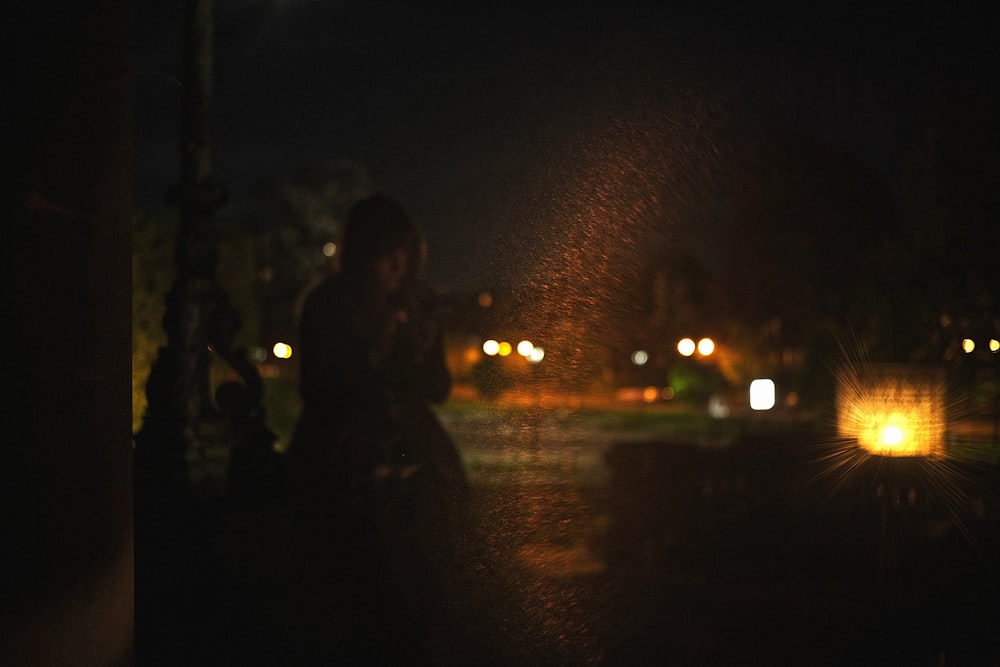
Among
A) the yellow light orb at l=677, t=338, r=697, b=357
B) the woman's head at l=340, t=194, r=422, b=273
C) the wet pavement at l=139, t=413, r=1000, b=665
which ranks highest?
the woman's head at l=340, t=194, r=422, b=273

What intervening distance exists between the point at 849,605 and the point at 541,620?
2.20 meters

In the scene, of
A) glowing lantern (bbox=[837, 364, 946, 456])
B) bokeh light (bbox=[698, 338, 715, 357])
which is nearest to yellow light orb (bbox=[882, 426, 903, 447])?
glowing lantern (bbox=[837, 364, 946, 456])

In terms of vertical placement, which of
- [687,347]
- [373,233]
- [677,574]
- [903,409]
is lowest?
[677,574]

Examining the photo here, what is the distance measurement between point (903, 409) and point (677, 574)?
4469 millimetres

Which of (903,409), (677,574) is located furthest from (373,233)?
(903,409)

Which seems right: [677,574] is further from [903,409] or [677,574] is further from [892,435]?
[892,435]

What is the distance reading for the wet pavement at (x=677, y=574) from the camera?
5480 millimetres

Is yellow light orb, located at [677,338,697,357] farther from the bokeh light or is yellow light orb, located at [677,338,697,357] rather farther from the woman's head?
the woman's head

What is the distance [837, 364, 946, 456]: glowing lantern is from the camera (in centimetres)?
1136

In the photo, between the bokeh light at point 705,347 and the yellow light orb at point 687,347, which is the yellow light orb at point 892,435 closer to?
the yellow light orb at point 687,347

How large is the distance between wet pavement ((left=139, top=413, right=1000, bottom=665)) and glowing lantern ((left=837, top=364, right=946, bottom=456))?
0.90 feet

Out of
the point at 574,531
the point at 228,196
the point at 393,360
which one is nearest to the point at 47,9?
the point at 228,196

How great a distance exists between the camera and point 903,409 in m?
11.3

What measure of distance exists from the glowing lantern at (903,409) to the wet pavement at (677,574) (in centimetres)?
27
